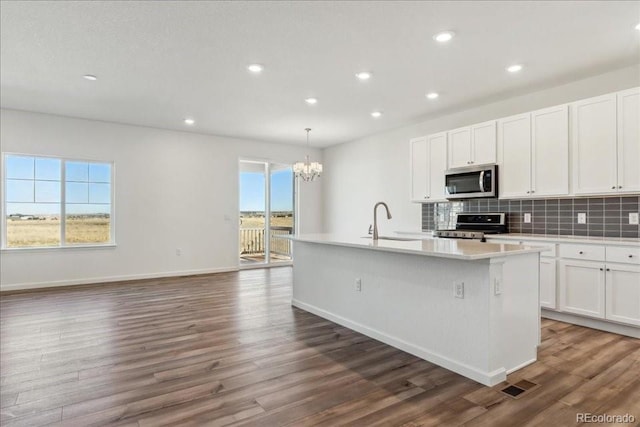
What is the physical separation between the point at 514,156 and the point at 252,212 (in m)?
5.23

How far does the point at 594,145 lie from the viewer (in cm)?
378

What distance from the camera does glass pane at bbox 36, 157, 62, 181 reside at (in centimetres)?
586

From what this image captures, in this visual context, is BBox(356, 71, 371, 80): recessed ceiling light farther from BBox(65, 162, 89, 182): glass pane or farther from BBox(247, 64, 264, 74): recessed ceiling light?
BBox(65, 162, 89, 182): glass pane

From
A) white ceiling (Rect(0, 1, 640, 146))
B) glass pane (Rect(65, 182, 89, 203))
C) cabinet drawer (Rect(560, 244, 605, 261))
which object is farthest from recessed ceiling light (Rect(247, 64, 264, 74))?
glass pane (Rect(65, 182, 89, 203))

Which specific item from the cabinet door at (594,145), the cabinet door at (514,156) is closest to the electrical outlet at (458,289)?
the cabinet door at (594,145)

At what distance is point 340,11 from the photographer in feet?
9.24

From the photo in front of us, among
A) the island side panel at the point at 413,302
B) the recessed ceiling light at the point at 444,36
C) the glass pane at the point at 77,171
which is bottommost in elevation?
the island side panel at the point at 413,302

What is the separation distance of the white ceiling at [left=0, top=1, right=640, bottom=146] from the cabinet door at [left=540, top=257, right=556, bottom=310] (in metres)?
2.07

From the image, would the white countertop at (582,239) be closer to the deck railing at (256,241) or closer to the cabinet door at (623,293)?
the cabinet door at (623,293)

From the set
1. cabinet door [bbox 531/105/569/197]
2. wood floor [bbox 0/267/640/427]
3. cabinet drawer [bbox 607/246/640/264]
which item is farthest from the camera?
cabinet door [bbox 531/105/569/197]


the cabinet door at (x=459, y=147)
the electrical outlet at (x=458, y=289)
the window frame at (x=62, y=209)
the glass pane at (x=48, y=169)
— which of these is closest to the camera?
the electrical outlet at (x=458, y=289)

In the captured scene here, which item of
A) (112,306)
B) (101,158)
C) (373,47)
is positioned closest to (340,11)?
(373,47)

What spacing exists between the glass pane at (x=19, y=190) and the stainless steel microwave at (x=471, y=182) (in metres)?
6.38

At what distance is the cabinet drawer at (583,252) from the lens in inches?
140
